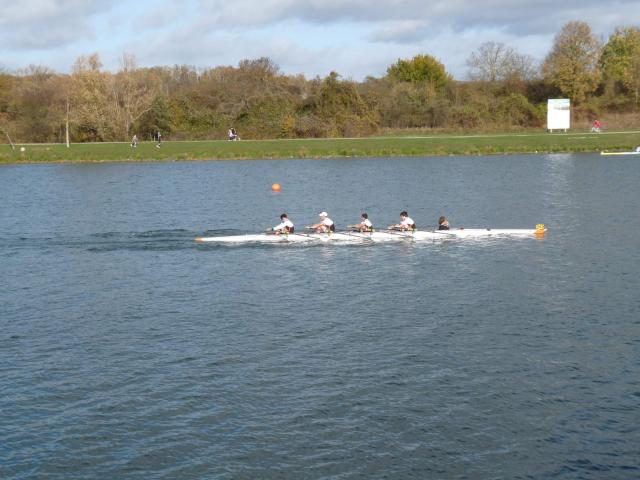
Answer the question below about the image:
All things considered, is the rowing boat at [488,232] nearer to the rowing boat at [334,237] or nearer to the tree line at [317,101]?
the rowing boat at [334,237]

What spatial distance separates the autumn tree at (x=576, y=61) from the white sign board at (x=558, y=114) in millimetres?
12166

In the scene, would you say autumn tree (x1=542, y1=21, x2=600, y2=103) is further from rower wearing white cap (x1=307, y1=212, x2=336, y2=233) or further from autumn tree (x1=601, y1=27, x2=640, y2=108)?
rower wearing white cap (x1=307, y1=212, x2=336, y2=233)

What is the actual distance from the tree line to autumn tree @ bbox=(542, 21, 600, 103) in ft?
0.49

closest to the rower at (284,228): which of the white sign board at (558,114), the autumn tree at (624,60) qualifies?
the white sign board at (558,114)

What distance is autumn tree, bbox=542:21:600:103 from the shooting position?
392ft

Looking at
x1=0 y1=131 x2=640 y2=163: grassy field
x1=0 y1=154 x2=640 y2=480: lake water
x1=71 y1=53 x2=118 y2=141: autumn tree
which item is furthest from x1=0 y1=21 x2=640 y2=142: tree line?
x1=0 y1=154 x2=640 y2=480: lake water

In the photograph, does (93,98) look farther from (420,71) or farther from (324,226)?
(324,226)

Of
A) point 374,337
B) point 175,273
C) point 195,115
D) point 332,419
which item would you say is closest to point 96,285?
point 175,273

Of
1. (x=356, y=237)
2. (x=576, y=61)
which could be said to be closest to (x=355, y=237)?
(x=356, y=237)

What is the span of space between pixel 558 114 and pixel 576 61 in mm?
16480

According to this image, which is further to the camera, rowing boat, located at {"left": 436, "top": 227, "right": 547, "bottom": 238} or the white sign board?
the white sign board

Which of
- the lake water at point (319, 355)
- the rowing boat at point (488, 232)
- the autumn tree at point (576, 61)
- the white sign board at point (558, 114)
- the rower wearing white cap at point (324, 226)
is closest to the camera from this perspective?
the lake water at point (319, 355)

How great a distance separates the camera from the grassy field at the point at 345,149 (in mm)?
87750

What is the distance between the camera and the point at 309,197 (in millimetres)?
57438
